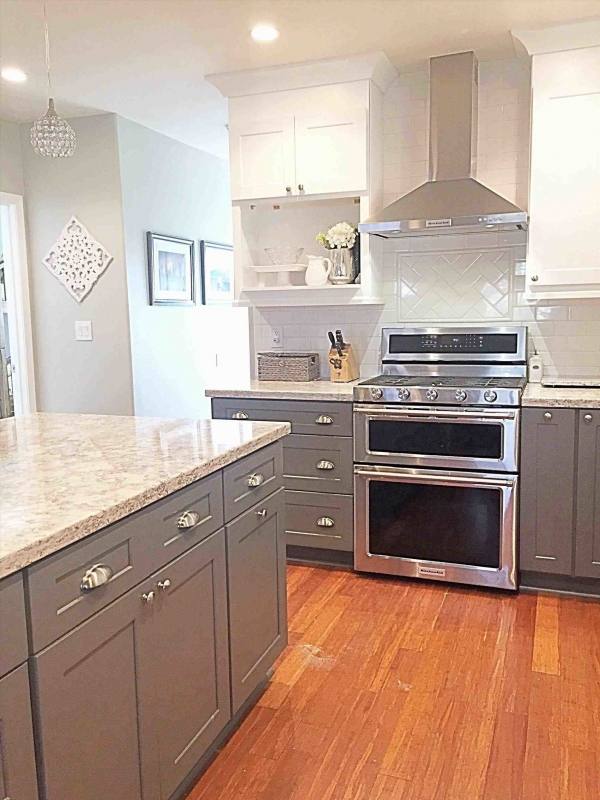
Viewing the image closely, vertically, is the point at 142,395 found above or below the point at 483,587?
above

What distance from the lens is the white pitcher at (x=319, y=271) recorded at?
12.1ft

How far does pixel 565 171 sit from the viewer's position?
3223 mm

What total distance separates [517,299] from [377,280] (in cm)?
74

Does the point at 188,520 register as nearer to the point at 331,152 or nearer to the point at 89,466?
the point at 89,466

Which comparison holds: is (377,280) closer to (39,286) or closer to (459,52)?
(459,52)

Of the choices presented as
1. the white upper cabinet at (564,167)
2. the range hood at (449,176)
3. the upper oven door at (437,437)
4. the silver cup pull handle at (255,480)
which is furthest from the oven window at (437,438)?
the silver cup pull handle at (255,480)

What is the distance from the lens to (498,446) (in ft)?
10.2

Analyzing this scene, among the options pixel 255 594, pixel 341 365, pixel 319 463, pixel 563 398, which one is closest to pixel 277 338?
pixel 341 365

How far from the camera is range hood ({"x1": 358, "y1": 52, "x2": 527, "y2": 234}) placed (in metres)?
3.32

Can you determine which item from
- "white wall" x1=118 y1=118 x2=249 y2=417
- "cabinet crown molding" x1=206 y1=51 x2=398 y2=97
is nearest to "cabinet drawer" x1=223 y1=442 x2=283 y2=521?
"cabinet crown molding" x1=206 y1=51 x2=398 y2=97

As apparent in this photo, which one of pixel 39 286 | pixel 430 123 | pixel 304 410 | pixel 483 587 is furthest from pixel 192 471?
pixel 39 286

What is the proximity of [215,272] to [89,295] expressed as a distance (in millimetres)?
1304

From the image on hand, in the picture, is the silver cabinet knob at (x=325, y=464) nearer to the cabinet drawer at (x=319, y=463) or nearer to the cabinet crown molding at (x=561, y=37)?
the cabinet drawer at (x=319, y=463)

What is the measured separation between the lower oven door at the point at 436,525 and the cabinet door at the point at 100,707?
1887mm
